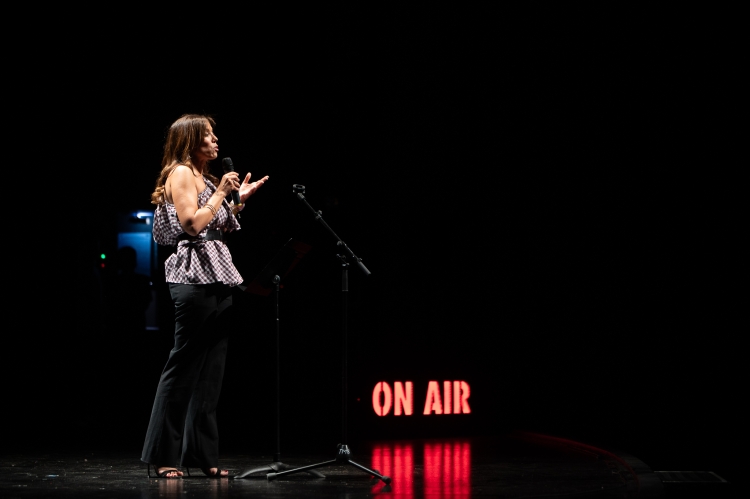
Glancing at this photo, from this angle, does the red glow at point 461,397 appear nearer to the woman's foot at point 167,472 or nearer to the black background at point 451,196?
the black background at point 451,196

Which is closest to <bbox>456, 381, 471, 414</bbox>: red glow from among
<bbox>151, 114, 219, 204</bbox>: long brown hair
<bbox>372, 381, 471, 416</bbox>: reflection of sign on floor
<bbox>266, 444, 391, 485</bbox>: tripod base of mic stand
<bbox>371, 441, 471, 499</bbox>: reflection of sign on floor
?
<bbox>372, 381, 471, 416</bbox>: reflection of sign on floor

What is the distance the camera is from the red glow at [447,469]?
109 inches

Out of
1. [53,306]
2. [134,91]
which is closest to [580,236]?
A: [134,91]

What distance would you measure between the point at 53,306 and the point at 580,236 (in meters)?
3.74

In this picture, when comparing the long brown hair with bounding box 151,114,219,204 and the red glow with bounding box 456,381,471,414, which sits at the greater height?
the long brown hair with bounding box 151,114,219,204

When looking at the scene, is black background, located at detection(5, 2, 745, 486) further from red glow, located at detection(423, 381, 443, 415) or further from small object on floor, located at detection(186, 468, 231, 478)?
small object on floor, located at detection(186, 468, 231, 478)

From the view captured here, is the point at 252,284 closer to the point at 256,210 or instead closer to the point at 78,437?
the point at 78,437

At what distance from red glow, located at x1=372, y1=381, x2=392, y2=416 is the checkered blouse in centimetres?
177

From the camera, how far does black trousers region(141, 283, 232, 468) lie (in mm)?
2936

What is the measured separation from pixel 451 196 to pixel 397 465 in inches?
100

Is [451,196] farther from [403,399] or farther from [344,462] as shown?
[344,462]

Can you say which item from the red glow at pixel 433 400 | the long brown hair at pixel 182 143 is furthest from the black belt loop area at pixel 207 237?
the red glow at pixel 433 400

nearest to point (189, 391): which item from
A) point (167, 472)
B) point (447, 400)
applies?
point (167, 472)

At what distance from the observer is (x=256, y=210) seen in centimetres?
570
